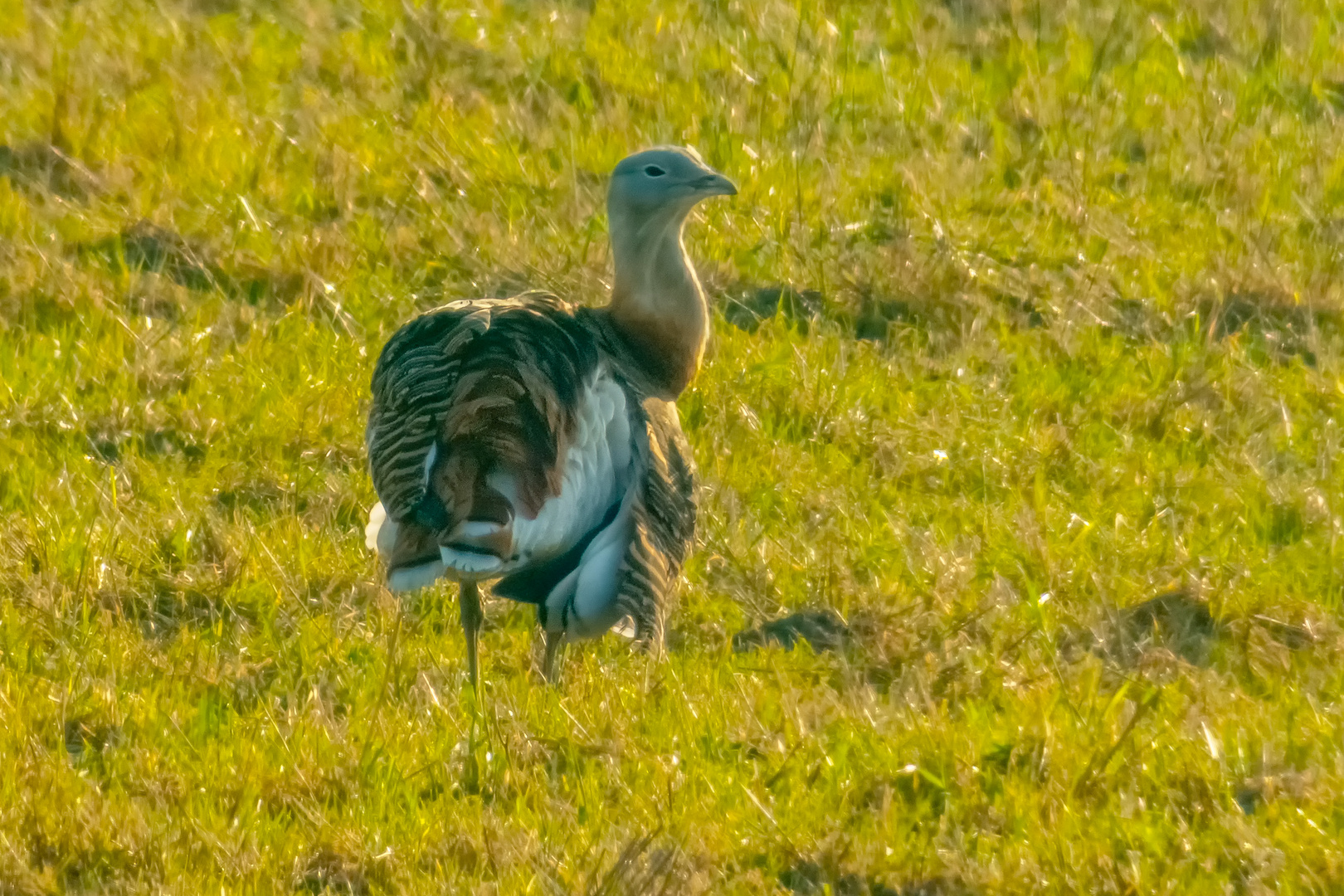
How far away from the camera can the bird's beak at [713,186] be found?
17.4 ft

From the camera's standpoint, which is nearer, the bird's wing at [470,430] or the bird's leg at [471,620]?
the bird's wing at [470,430]

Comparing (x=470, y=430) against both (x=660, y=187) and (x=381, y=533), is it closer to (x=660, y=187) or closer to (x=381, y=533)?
(x=381, y=533)

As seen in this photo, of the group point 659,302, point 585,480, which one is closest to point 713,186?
point 659,302

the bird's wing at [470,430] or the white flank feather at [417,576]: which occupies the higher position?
the bird's wing at [470,430]

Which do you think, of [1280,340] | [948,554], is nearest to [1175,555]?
[948,554]

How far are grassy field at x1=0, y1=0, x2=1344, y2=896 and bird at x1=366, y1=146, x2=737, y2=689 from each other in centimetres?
24

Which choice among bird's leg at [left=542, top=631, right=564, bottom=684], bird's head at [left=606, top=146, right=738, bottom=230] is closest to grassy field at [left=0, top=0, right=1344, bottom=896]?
bird's leg at [left=542, top=631, right=564, bottom=684]

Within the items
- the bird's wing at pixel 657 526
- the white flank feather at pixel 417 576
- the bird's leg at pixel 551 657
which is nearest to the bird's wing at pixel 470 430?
the white flank feather at pixel 417 576

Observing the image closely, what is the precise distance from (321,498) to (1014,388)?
89.1 inches

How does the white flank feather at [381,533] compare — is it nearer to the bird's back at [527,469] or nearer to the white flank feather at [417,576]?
the bird's back at [527,469]

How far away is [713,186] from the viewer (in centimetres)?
534

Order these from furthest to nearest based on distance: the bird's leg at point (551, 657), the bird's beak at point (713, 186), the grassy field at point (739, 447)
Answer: the bird's beak at point (713, 186), the bird's leg at point (551, 657), the grassy field at point (739, 447)

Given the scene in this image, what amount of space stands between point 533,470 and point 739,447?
1.70 m

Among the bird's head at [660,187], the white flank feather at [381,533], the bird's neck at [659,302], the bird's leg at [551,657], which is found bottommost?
the bird's leg at [551,657]
